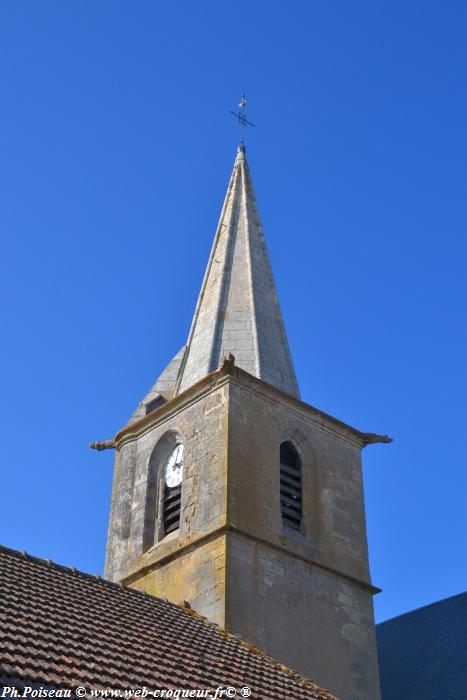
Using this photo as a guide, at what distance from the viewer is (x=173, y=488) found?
1462cm

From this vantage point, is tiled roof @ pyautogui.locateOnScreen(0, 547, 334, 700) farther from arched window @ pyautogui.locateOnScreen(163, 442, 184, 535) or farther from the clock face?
the clock face

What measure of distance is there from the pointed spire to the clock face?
3.59 ft

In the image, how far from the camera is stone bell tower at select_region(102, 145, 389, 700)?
12.8 metres

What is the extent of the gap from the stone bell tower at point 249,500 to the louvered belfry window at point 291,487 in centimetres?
2

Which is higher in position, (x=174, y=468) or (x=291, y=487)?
(x=174, y=468)

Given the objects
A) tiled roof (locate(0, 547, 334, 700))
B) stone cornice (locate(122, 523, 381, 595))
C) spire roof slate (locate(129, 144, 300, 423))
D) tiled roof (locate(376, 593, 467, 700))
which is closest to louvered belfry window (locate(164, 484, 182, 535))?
stone cornice (locate(122, 523, 381, 595))

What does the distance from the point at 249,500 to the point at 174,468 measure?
173 cm

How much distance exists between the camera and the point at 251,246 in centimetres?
1752

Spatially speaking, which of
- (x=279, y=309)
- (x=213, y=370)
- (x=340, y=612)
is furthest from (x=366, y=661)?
(x=279, y=309)

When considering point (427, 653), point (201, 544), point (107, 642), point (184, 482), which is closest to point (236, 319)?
point (184, 482)

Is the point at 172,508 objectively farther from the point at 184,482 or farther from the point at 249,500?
the point at 249,500

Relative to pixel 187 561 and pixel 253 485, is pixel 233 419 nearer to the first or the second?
pixel 253 485

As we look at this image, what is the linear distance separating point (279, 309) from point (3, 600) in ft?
31.3

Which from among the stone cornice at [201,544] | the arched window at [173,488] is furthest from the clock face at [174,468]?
the stone cornice at [201,544]
